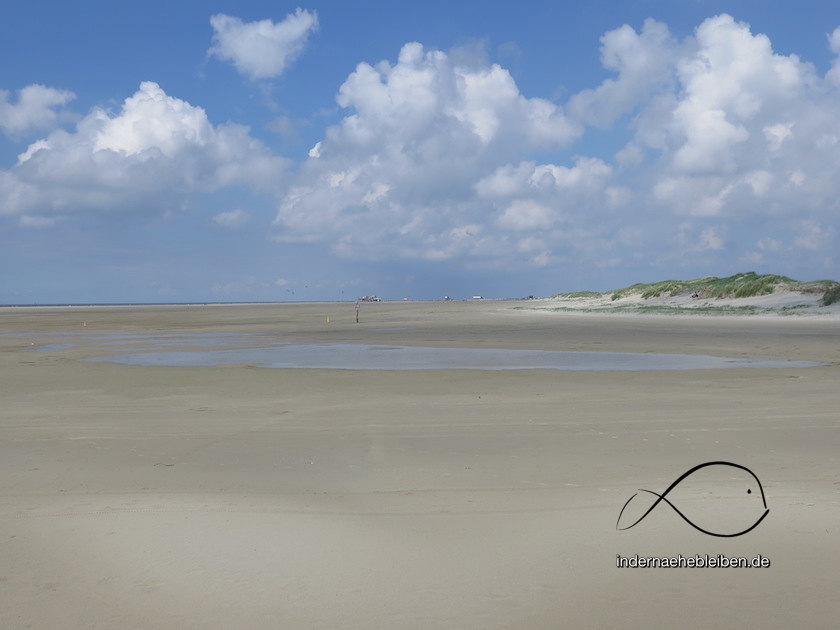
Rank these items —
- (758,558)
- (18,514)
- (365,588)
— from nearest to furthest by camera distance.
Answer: (365,588)
(758,558)
(18,514)

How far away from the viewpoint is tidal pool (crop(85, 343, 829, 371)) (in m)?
17.5

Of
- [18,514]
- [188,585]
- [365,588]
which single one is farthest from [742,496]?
[18,514]

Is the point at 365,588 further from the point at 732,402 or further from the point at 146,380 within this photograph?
the point at 146,380

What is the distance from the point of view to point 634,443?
8.25 m

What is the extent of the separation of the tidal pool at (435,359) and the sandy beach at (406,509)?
4.94 metres

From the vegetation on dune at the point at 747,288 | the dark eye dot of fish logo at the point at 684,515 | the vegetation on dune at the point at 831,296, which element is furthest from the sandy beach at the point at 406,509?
the vegetation on dune at the point at 747,288

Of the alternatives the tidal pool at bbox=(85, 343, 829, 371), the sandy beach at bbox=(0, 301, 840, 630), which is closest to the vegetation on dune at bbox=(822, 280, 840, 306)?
the tidal pool at bbox=(85, 343, 829, 371)

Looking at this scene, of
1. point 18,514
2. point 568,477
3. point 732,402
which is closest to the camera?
point 18,514

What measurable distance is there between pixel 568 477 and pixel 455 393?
6091mm

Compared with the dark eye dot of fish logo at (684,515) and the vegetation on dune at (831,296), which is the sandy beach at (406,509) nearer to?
the dark eye dot of fish logo at (684,515)

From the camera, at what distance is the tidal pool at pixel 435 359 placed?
17531 millimetres

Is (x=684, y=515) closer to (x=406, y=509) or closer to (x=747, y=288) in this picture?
(x=406, y=509)

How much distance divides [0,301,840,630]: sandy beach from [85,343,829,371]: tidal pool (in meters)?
4.94

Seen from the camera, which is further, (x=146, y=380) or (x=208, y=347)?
(x=208, y=347)
